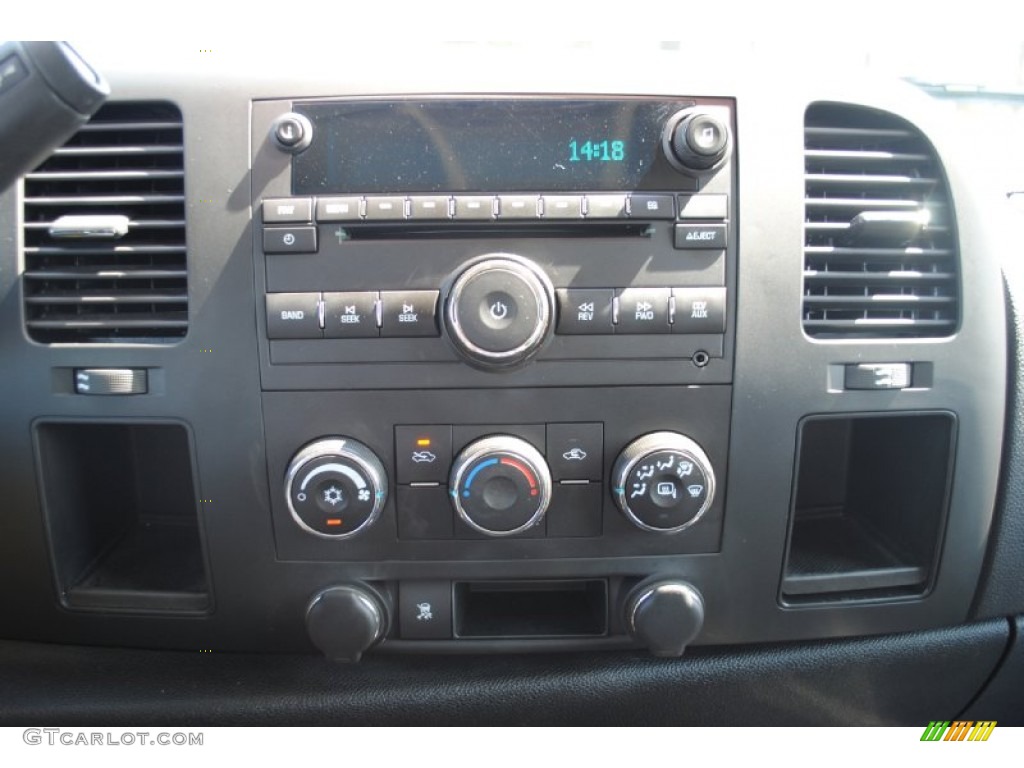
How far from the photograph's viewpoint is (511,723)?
1.13 metres

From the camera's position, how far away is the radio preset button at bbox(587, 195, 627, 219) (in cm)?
94

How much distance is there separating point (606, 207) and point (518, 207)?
118mm

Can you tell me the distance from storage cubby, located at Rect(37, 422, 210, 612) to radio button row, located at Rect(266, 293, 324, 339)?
0.74 ft

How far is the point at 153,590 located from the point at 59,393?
1.09ft

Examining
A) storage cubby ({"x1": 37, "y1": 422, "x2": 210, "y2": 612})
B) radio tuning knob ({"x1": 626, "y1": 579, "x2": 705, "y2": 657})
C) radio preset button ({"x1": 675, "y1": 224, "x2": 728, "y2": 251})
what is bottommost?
radio tuning knob ({"x1": 626, "y1": 579, "x2": 705, "y2": 657})

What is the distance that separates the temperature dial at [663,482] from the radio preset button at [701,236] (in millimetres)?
264

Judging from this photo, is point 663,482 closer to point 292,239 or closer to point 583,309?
point 583,309

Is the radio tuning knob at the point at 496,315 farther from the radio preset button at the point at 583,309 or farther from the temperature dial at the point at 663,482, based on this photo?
the temperature dial at the point at 663,482

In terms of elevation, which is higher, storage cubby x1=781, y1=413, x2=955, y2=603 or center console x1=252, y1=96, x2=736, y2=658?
center console x1=252, y1=96, x2=736, y2=658

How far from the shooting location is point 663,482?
3.17 ft

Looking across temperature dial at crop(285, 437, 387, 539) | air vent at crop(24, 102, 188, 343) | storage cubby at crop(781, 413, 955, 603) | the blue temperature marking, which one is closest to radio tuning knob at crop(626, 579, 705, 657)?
storage cubby at crop(781, 413, 955, 603)

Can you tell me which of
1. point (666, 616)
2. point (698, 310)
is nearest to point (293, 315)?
point (698, 310)

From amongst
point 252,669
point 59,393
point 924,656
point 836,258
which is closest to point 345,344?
point 59,393
